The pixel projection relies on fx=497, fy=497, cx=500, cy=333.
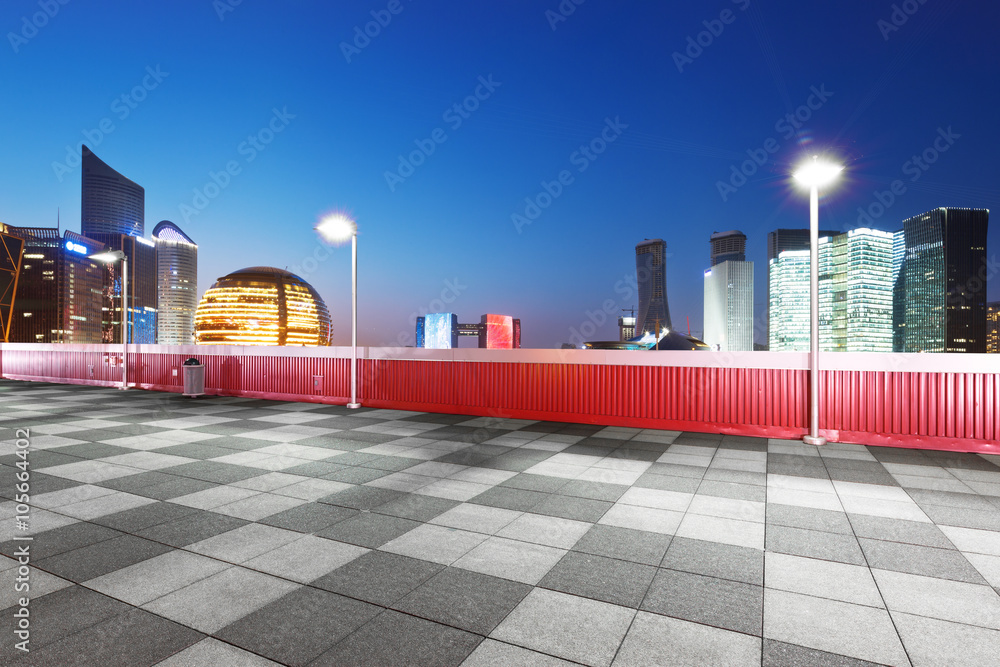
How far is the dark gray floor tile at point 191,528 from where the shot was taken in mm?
4657

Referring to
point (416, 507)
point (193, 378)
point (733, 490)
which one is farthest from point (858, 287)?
point (416, 507)

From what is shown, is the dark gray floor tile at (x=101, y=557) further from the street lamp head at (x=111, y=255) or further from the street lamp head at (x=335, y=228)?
the street lamp head at (x=111, y=255)

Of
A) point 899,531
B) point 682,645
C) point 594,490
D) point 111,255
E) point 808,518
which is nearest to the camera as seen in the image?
point 682,645

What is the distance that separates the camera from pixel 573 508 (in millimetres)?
5707

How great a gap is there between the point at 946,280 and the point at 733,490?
19586 centimetres

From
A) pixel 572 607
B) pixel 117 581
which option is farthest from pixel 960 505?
pixel 117 581

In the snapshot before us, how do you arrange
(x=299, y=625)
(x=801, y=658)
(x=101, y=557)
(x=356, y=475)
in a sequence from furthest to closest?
(x=356, y=475) → (x=101, y=557) → (x=299, y=625) → (x=801, y=658)

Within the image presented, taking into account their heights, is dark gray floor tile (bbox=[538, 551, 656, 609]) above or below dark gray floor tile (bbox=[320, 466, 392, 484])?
above

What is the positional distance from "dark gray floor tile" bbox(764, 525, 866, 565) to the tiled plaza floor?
1.2 inches

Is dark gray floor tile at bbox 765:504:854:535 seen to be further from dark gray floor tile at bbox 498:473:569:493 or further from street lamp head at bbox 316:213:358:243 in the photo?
street lamp head at bbox 316:213:358:243

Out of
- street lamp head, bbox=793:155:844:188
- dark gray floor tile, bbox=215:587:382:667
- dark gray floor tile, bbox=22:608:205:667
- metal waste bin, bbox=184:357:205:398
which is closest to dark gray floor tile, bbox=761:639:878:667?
dark gray floor tile, bbox=215:587:382:667

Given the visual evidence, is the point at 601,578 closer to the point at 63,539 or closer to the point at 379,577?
the point at 379,577

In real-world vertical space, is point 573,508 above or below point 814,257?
below

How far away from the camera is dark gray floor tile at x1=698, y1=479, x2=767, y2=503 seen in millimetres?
6185
